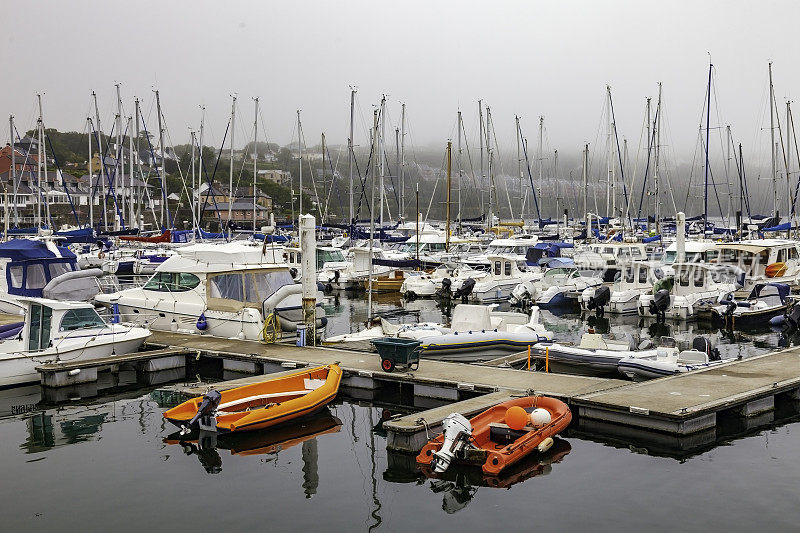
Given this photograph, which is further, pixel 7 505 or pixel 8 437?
pixel 8 437

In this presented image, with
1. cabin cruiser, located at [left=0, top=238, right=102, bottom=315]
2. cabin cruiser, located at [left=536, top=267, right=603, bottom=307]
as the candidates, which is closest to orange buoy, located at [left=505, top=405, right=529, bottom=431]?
cabin cruiser, located at [left=0, top=238, right=102, bottom=315]

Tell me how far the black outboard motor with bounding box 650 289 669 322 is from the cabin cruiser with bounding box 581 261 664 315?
172 centimetres

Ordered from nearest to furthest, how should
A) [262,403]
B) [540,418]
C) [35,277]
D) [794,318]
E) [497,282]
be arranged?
1. [540,418]
2. [262,403]
3. [35,277]
4. [794,318]
5. [497,282]

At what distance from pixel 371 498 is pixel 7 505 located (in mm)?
4929

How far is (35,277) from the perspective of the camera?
23109 mm

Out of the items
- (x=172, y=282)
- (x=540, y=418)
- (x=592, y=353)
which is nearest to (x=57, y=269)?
(x=172, y=282)

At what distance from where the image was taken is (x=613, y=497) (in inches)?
424

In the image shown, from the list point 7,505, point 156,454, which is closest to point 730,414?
point 156,454

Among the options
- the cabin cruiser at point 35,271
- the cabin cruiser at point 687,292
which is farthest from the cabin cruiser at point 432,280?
the cabin cruiser at point 35,271

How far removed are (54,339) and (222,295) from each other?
488 cm

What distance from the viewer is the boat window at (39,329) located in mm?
17531

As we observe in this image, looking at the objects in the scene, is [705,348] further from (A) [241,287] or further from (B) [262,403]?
(A) [241,287]

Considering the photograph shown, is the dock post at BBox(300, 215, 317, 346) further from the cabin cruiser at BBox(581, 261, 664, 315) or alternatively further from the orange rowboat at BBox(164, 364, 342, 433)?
the cabin cruiser at BBox(581, 261, 664, 315)

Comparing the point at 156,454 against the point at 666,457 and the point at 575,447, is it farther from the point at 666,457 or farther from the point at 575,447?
the point at 666,457
